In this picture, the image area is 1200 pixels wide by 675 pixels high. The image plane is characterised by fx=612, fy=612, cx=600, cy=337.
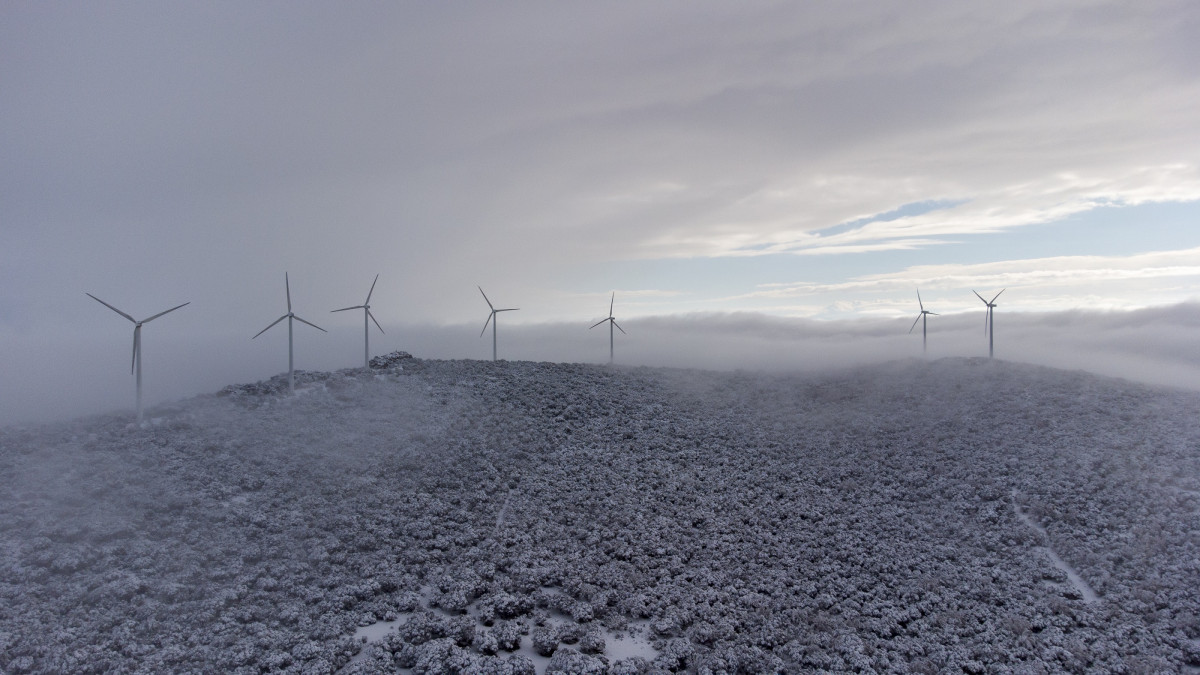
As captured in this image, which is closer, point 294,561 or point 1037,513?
point 294,561

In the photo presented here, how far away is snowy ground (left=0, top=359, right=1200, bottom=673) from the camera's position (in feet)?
66.2

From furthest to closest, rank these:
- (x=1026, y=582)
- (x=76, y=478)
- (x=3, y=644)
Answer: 1. (x=76, y=478)
2. (x=1026, y=582)
3. (x=3, y=644)

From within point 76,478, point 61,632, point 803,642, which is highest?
point 76,478

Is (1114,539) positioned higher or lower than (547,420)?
lower

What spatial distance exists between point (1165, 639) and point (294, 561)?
31254 millimetres

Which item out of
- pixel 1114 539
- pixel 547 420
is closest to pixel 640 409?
pixel 547 420

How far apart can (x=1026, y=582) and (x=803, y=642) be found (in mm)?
10391

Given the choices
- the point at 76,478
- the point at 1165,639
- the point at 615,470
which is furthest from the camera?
the point at 615,470

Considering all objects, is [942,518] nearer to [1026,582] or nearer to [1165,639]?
[1026,582]

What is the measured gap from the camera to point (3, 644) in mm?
18625

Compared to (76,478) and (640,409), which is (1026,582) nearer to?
(640,409)

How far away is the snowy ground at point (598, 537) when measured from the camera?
2017 cm

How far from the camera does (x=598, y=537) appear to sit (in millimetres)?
27312

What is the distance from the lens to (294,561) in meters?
24.5
